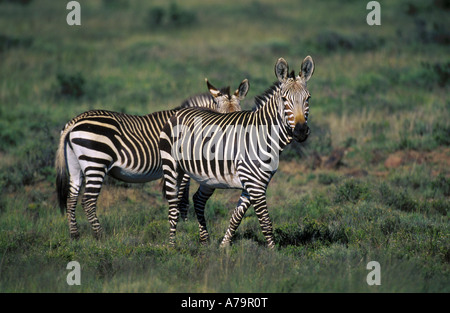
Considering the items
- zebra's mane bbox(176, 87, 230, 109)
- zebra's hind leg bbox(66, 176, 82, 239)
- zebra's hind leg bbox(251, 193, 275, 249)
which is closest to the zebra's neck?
zebra's hind leg bbox(251, 193, 275, 249)

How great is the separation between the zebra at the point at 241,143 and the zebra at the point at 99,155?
68cm

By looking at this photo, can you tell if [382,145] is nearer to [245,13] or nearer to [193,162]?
[193,162]

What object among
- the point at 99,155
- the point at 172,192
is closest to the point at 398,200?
the point at 172,192

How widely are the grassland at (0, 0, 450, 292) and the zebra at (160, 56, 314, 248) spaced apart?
644mm

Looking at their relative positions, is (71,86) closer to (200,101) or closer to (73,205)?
(200,101)

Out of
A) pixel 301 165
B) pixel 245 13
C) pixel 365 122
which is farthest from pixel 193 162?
pixel 245 13

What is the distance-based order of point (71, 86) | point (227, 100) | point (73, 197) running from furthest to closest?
point (71, 86) → point (227, 100) → point (73, 197)

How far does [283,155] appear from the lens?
1388 cm

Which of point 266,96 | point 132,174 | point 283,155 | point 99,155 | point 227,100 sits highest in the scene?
point 227,100

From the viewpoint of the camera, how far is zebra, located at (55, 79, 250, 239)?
858 cm

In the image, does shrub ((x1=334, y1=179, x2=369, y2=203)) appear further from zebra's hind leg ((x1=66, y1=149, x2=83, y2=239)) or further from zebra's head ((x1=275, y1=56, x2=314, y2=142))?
zebra's hind leg ((x1=66, y1=149, x2=83, y2=239))

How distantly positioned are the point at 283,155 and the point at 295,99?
6762 millimetres

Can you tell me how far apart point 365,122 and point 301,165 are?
121 inches

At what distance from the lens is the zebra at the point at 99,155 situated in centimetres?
858
